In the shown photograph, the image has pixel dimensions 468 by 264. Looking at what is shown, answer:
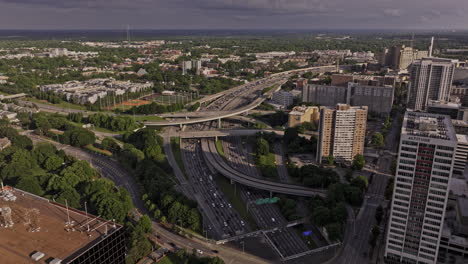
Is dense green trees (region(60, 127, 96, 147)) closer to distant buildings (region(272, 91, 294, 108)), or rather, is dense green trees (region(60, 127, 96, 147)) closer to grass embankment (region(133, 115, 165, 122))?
grass embankment (region(133, 115, 165, 122))

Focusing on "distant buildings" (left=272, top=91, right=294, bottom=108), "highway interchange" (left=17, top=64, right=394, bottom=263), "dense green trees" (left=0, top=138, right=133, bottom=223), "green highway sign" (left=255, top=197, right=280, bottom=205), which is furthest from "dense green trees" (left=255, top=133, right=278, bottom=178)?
"distant buildings" (left=272, top=91, right=294, bottom=108)

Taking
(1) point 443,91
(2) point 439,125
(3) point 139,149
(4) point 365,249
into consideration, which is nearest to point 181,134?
(3) point 139,149

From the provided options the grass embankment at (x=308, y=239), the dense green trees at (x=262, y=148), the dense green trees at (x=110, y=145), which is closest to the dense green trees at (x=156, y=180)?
the dense green trees at (x=110, y=145)

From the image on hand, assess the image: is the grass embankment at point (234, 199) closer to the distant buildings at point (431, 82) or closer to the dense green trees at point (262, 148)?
the dense green trees at point (262, 148)

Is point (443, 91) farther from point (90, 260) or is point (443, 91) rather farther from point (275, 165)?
point (90, 260)

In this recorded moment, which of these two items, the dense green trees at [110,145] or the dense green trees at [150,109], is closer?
the dense green trees at [110,145]

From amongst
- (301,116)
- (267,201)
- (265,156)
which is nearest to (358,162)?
(265,156)
